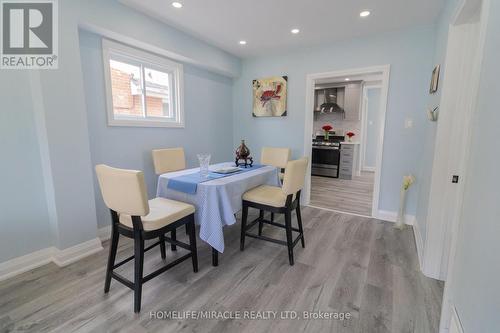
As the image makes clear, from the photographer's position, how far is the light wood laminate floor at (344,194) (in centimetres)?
366

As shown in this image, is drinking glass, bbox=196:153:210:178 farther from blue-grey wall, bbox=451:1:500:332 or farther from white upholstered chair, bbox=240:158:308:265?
blue-grey wall, bbox=451:1:500:332

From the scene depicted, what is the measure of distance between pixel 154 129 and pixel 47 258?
1.73m

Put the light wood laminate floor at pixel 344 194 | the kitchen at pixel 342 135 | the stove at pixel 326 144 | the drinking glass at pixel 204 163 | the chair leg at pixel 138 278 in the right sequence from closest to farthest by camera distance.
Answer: the chair leg at pixel 138 278
the drinking glass at pixel 204 163
the light wood laminate floor at pixel 344 194
the kitchen at pixel 342 135
the stove at pixel 326 144

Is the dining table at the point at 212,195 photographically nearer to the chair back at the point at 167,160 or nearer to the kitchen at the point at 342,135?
the chair back at the point at 167,160

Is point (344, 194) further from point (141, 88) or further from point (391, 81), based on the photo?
point (141, 88)

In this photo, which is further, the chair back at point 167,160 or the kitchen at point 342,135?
the kitchen at point 342,135

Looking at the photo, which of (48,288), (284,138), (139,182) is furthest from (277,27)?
(48,288)

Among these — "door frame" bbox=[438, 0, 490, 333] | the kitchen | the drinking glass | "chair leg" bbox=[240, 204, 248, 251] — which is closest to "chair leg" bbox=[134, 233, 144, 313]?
the drinking glass

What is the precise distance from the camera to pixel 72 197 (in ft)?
6.84

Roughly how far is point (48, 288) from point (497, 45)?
3.09 metres

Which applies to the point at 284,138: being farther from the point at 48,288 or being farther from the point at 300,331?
the point at 48,288

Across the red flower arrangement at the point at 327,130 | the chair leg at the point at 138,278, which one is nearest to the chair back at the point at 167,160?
the chair leg at the point at 138,278

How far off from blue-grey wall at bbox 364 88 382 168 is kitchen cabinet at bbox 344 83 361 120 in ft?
2.70

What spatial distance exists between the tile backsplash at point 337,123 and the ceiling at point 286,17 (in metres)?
3.29
